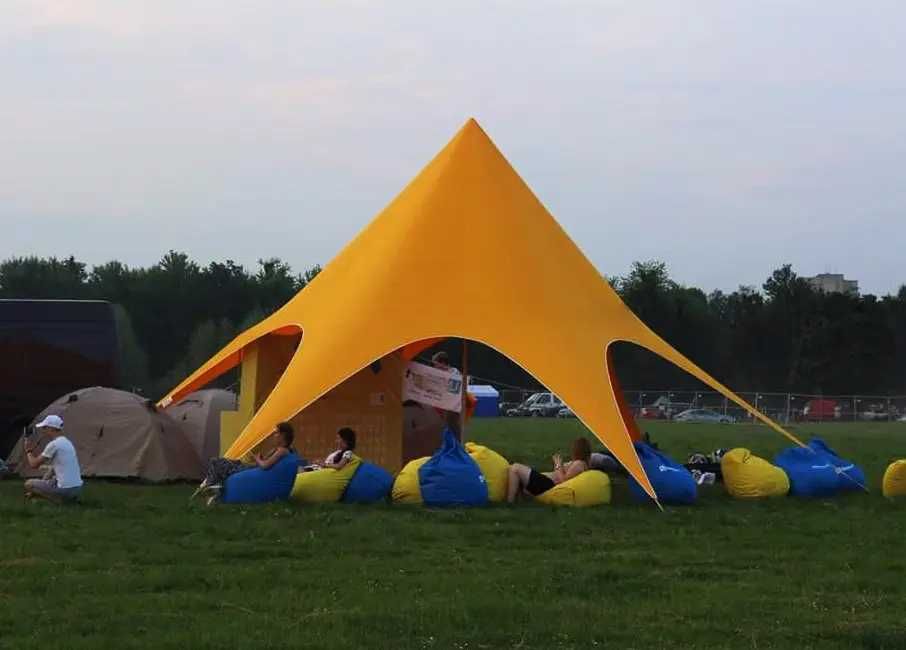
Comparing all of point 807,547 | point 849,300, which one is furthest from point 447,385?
point 849,300

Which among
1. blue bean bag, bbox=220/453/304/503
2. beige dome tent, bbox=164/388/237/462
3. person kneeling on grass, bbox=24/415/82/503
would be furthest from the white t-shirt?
beige dome tent, bbox=164/388/237/462

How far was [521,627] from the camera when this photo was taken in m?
6.91

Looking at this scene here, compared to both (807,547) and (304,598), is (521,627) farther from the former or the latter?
(807,547)

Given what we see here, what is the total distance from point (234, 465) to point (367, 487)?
124 centimetres

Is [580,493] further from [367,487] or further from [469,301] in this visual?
[469,301]

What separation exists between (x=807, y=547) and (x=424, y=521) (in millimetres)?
3057

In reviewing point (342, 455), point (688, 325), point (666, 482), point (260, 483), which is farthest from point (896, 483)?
point (688, 325)

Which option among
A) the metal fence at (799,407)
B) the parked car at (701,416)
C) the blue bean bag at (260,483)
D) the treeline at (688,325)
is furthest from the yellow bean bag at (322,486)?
the treeline at (688,325)

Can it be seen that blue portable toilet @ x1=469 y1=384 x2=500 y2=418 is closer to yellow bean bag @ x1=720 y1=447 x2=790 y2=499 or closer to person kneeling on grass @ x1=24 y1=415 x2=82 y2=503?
yellow bean bag @ x1=720 y1=447 x2=790 y2=499

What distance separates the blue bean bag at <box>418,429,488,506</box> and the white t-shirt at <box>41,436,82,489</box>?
3.13m

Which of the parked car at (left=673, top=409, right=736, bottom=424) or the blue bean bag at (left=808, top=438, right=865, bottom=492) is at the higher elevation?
the parked car at (left=673, top=409, right=736, bottom=424)

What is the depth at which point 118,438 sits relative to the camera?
1482cm

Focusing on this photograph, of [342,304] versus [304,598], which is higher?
[342,304]

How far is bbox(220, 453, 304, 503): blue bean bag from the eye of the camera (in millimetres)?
12047
